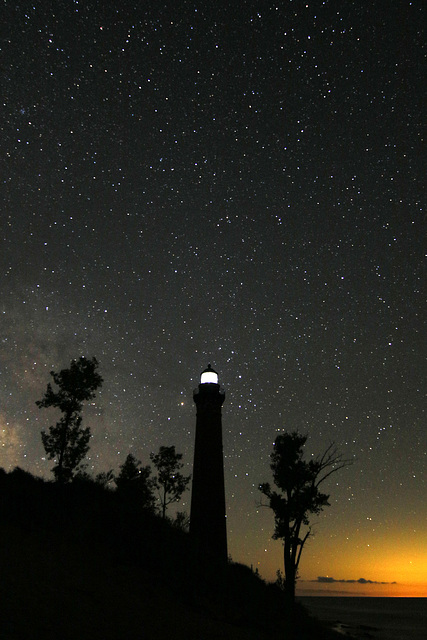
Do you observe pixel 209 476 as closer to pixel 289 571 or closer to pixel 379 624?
pixel 289 571

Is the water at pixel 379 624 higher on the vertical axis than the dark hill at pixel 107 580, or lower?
lower

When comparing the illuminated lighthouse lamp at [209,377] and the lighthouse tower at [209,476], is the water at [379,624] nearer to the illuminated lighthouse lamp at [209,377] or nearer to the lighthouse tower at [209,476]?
the lighthouse tower at [209,476]

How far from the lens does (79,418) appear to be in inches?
1113

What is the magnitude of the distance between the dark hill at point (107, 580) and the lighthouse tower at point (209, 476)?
8.99 meters

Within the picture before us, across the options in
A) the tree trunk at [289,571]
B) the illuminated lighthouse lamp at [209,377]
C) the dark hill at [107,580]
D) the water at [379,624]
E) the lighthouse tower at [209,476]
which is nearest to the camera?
the dark hill at [107,580]

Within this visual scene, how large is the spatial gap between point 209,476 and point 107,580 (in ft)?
58.5

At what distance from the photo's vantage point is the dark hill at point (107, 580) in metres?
10.4

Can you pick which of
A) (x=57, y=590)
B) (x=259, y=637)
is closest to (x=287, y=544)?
(x=259, y=637)

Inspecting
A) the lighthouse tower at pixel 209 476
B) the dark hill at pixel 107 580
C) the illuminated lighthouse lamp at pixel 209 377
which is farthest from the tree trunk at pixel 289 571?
the illuminated lighthouse lamp at pixel 209 377

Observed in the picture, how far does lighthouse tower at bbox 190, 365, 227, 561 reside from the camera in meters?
29.8

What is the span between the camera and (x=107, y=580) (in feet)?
43.7

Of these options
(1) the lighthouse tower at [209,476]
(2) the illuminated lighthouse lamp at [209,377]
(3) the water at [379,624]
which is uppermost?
(2) the illuminated lighthouse lamp at [209,377]

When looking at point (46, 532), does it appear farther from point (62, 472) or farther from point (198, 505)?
point (198, 505)

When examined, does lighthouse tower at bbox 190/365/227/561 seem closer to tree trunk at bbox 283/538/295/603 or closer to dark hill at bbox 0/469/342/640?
tree trunk at bbox 283/538/295/603
